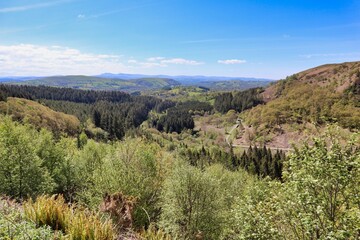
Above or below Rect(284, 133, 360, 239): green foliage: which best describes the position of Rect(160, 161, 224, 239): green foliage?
below

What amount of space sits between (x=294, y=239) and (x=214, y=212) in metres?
13.1

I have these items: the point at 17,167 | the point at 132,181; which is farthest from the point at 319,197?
the point at 17,167

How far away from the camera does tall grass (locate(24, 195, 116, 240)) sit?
9812 millimetres

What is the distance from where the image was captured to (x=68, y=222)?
1055 centimetres

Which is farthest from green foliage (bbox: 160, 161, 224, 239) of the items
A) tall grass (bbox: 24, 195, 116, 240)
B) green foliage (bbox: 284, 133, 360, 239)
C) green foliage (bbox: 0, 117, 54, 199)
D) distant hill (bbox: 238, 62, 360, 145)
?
distant hill (bbox: 238, 62, 360, 145)

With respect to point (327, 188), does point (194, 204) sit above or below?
below

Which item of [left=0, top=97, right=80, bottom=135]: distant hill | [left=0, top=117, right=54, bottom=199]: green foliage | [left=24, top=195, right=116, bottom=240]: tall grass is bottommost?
[left=0, top=97, right=80, bottom=135]: distant hill

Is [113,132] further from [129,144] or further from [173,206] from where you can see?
[173,206]

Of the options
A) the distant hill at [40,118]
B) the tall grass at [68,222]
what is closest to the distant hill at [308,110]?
the distant hill at [40,118]

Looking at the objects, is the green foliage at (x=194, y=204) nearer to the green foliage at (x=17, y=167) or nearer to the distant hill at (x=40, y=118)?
the green foliage at (x=17, y=167)

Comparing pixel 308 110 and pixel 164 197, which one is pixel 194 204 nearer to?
pixel 164 197

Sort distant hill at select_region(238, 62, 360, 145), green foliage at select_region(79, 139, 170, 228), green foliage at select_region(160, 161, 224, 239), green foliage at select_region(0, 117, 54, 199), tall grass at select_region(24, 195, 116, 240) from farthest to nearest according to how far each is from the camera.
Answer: distant hill at select_region(238, 62, 360, 145) → green foliage at select_region(0, 117, 54, 199) → green foliage at select_region(79, 139, 170, 228) → green foliage at select_region(160, 161, 224, 239) → tall grass at select_region(24, 195, 116, 240)

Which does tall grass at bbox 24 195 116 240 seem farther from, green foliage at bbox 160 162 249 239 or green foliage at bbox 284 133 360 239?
green foliage at bbox 160 162 249 239

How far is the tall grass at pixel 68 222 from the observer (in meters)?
9.81
